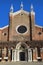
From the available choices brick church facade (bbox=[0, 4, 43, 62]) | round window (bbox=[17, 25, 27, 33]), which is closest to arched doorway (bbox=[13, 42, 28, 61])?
brick church facade (bbox=[0, 4, 43, 62])

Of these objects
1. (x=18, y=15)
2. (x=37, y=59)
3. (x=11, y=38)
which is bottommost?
(x=37, y=59)

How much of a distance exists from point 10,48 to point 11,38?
1.65 m

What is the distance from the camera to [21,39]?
43344 mm

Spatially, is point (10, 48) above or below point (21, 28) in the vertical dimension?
below

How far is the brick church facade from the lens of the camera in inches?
1667

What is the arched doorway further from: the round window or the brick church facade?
the round window

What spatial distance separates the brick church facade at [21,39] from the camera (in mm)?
42344

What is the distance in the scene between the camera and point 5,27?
44094 mm

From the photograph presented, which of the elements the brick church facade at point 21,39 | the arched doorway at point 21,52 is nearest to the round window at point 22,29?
the brick church facade at point 21,39

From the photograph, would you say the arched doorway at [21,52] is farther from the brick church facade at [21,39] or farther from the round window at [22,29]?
the round window at [22,29]

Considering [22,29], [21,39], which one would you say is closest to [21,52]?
[21,39]

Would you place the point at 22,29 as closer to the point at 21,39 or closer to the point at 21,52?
the point at 21,39

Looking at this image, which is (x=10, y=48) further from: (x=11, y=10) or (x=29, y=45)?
(x=11, y=10)

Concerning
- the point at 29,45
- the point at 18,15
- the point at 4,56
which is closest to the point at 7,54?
the point at 4,56
